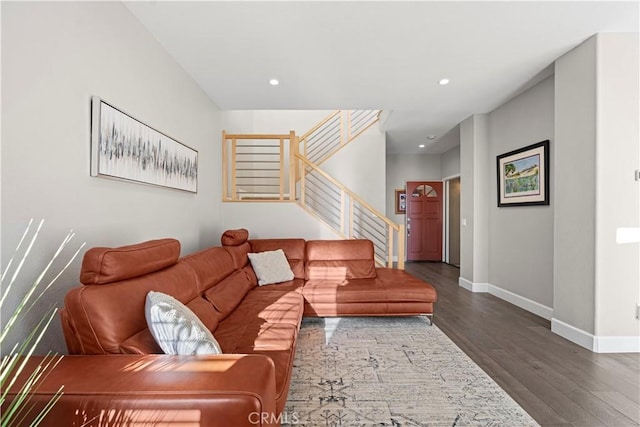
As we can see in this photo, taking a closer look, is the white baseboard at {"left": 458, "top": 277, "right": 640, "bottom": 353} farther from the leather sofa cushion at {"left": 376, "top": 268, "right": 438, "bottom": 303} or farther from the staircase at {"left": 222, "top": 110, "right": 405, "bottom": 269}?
the staircase at {"left": 222, "top": 110, "right": 405, "bottom": 269}

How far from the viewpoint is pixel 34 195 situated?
150 cm

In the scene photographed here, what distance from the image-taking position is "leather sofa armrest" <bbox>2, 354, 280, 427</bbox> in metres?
0.97

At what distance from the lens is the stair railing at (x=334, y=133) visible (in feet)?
19.1

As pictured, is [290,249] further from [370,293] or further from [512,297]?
[512,297]

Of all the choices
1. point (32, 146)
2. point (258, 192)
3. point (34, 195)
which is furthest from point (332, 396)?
point (258, 192)

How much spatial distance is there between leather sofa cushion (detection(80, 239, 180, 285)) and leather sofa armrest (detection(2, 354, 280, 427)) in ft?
1.35

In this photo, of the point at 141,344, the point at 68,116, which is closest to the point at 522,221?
the point at 141,344

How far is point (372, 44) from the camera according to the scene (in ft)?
8.62

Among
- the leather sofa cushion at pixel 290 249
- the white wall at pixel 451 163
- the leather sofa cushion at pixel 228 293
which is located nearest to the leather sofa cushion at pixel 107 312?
the leather sofa cushion at pixel 228 293

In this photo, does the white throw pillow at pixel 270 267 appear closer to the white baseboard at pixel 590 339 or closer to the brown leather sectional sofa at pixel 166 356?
the brown leather sectional sofa at pixel 166 356

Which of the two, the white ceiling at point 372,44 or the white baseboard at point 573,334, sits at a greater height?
the white ceiling at point 372,44

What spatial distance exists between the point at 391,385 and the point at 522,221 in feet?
9.43

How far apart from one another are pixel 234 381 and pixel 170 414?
0.21 m

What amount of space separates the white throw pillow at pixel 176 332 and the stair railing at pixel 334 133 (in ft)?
15.1
